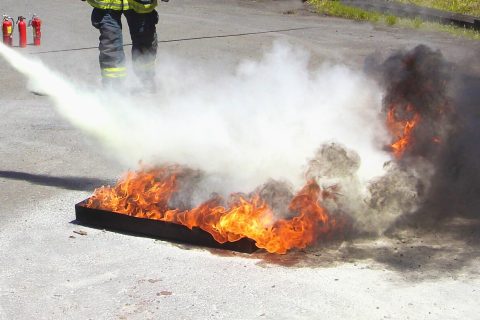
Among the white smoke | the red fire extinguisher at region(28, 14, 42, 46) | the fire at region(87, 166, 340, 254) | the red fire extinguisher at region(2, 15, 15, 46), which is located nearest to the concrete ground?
the fire at region(87, 166, 340, 254)

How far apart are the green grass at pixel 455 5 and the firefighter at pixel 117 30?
28.7 feet

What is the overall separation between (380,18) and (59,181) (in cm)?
1023

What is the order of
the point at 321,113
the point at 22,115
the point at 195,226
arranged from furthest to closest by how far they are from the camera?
1. the point at 22,115
2. the point at 321,113
3. the point at 195,226

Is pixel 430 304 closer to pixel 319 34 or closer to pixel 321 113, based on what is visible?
pixel 321 113

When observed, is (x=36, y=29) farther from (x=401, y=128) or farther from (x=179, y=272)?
(x=179, y=272)

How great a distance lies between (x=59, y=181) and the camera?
696cm

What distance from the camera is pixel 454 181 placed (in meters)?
6.06

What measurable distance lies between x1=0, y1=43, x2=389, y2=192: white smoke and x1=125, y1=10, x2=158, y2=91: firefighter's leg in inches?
54.2

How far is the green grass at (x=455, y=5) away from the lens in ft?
51.9

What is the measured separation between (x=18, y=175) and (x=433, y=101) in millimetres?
3741

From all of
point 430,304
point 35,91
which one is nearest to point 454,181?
point 430,304

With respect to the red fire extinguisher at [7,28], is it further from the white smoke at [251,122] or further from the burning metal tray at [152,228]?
the burning metal tray at [152,228]

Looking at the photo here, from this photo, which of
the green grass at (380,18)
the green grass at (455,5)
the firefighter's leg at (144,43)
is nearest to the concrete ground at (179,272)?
the firefighter's leg at (144,43)

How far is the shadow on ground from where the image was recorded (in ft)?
22.4
